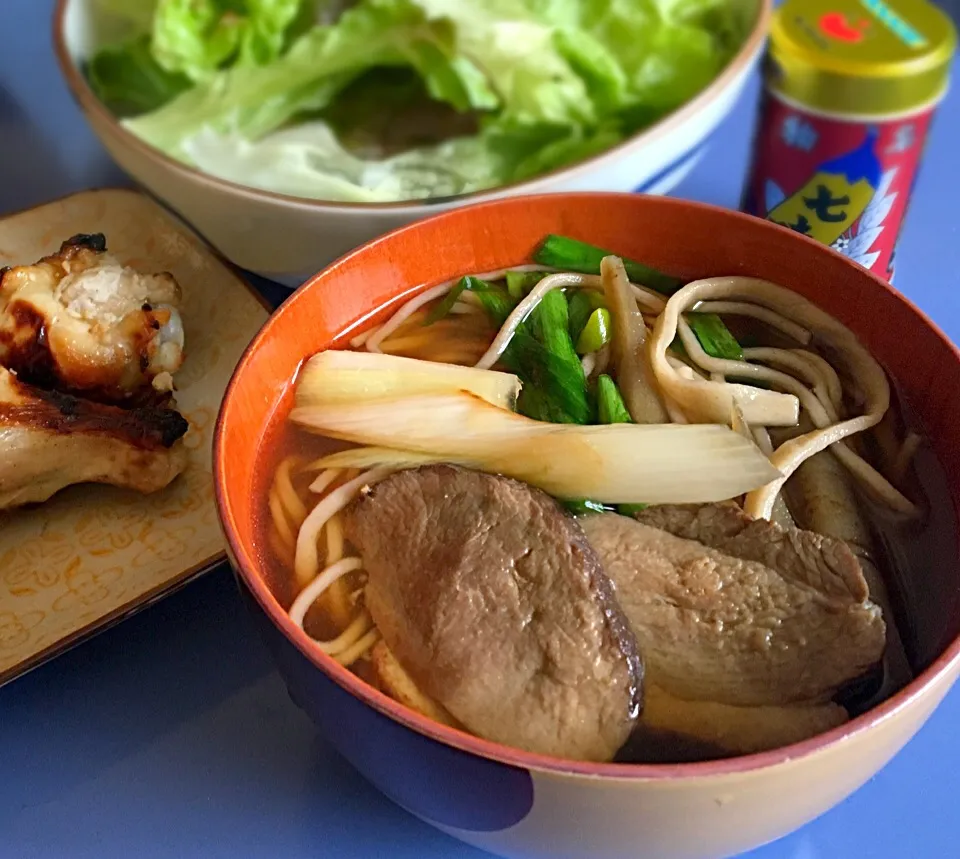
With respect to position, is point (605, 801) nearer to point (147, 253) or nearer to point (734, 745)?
point (734, 745)

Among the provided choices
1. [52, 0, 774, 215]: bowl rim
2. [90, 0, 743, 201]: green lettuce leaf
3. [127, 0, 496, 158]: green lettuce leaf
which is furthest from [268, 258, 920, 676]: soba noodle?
[127, 0, 496, 158]: green lettuce leaf

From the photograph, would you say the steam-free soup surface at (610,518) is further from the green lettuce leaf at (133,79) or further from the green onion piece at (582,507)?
the green lettuce leaf at (133,79)

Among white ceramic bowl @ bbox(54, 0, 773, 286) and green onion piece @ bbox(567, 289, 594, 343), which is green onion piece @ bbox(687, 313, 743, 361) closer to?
green onion piece @ bbox(567, 289, 594, 343)

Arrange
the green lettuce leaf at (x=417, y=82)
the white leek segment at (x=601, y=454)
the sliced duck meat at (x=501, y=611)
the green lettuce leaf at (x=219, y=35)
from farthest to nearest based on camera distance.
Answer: the green lettuce leaf at (x=219, y=35) < the green lettuce leaf at (x=417, y=82) < the white leek segment at (x=601, y=454) < the sliced duck meat at (x=501, y=611)

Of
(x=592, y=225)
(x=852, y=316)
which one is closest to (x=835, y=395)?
(x=852, y=316)

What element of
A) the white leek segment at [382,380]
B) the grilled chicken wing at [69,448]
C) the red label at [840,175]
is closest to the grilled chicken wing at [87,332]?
the grilled chicken wing at [69,448]
